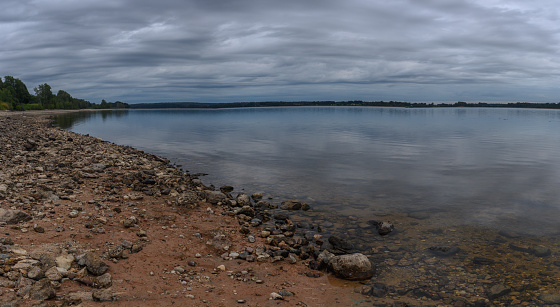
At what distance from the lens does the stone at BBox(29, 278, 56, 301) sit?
7344 mm

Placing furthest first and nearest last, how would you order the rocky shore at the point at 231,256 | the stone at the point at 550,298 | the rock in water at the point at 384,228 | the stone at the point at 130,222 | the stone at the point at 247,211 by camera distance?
the stone at the point at 247,211 < the rock in water at the point at 384,228 < the stone at the point at 130,222 < the stone at the point at 550,298 < the rocky shore at the point at 231,256

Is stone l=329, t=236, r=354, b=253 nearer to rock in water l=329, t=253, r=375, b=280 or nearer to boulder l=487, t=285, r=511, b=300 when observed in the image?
rock in water l=329, t=253, r=375, b=280

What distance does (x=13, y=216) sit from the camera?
36.9 feet

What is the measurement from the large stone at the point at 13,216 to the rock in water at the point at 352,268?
10.1m

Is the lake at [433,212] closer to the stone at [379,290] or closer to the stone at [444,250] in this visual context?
the stone at [444,250]

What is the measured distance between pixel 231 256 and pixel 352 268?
13.0 feet

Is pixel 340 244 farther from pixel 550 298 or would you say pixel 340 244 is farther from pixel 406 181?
pixel 406 181

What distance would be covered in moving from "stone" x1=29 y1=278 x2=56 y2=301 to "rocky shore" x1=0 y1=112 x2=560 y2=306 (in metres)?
0.02

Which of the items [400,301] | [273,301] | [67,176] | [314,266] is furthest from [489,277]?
[67,176]

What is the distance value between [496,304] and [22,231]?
13956 mm

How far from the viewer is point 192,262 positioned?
10.8 meters

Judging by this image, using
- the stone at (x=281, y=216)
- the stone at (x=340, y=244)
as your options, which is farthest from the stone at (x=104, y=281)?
the stone at (x=281, y=216)

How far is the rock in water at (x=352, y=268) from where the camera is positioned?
35.9ft

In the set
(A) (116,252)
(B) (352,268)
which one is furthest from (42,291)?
(B) (352,268)
